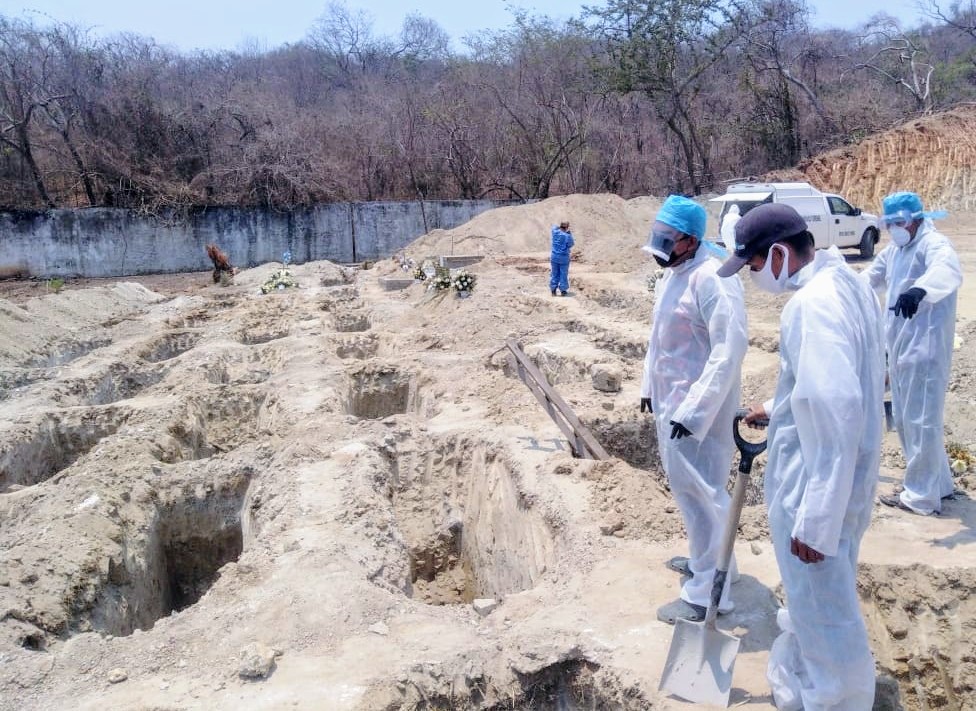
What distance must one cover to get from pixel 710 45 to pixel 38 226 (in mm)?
24143

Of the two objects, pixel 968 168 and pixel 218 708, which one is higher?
pixel 968 168

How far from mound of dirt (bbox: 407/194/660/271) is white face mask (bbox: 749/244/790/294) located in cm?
1785

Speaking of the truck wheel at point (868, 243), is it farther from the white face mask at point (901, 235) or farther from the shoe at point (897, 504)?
the shoe at point (897, 504)

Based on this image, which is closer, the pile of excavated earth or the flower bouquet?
the pile of excavated earth

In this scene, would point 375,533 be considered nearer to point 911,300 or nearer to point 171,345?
point 911,300

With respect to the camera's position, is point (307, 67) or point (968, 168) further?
point (307, 67)

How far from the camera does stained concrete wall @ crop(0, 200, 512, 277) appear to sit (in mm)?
23406

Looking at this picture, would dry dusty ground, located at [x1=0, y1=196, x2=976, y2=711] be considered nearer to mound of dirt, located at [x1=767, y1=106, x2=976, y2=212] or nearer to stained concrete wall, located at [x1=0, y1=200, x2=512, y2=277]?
stained concrete wall, located at [x1=0, y1=200, x2=512, y2=277]

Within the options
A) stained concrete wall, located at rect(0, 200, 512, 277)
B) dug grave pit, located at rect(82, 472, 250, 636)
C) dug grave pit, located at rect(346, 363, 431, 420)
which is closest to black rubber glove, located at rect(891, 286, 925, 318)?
dug grave pit, located at rect(82, 472, 250, 636)

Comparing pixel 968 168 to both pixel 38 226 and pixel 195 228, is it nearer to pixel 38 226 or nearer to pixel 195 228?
pixel 195 228

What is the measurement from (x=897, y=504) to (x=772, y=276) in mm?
2938

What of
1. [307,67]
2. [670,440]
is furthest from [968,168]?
[307,67]

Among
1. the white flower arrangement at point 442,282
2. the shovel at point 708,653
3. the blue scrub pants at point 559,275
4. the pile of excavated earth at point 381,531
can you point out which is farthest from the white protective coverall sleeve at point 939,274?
the white flower arrangement at point 442,282

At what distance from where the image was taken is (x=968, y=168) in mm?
21859
